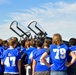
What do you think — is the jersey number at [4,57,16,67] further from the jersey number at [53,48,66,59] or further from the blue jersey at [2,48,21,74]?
the jersey number at [53,48,66,59]

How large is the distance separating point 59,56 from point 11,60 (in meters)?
1.66

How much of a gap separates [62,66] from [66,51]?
413 mm

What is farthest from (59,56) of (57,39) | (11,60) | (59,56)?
(11,60)

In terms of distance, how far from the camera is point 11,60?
991 cm

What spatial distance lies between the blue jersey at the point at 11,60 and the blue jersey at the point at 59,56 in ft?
4.36

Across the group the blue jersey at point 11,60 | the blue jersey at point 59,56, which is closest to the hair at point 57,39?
the blue jersey at point 59,56

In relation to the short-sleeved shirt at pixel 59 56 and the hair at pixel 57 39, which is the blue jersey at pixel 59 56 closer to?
the short-sleeved shirt at pixel 59 56

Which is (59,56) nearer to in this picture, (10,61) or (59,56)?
(59,56)

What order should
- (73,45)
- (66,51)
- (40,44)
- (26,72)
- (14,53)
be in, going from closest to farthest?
(66,51) → (14,53) → (40,44) → (73,45) → (26,72)

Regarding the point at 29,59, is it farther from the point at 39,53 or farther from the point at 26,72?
the point at 39,53

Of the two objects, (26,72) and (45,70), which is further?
(26,72)

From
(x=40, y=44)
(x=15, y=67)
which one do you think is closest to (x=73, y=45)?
(x=40, y=44)

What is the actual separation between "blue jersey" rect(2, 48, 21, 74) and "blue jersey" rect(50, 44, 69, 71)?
4.36ft

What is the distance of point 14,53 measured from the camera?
9.85 meters
